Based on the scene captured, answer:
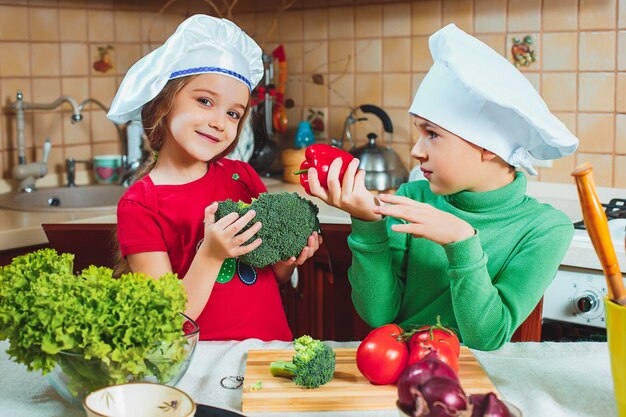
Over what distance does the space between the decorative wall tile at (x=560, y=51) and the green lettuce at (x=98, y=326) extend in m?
1.78

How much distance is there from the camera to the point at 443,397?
780 millimetres

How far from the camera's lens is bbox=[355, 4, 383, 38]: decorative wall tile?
2.76 m

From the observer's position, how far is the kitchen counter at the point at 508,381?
1021mm

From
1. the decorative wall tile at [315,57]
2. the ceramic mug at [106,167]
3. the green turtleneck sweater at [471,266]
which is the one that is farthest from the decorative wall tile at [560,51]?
the ceramic mug at [106,167]

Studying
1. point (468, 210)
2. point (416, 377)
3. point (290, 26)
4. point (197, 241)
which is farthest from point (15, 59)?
point (416, 377)

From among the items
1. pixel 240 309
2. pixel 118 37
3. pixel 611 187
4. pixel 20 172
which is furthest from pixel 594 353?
pixel 118 37

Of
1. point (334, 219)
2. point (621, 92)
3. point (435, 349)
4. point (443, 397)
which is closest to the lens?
point (443, 397)

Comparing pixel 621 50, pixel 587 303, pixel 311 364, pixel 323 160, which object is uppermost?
pixel 621 50

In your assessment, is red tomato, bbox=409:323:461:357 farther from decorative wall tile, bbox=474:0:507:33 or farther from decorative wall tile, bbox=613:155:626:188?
decorative wall tile, bbox=474:0:507:33

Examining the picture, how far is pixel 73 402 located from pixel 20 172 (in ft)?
5.82

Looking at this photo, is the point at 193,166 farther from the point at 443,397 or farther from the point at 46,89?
the point at 46,89

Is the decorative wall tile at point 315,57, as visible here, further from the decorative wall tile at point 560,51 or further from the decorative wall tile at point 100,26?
the decorative wall tile at point 560,51

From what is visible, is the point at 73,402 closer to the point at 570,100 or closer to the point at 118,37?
the point at 570,100

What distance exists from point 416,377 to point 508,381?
336 mm
